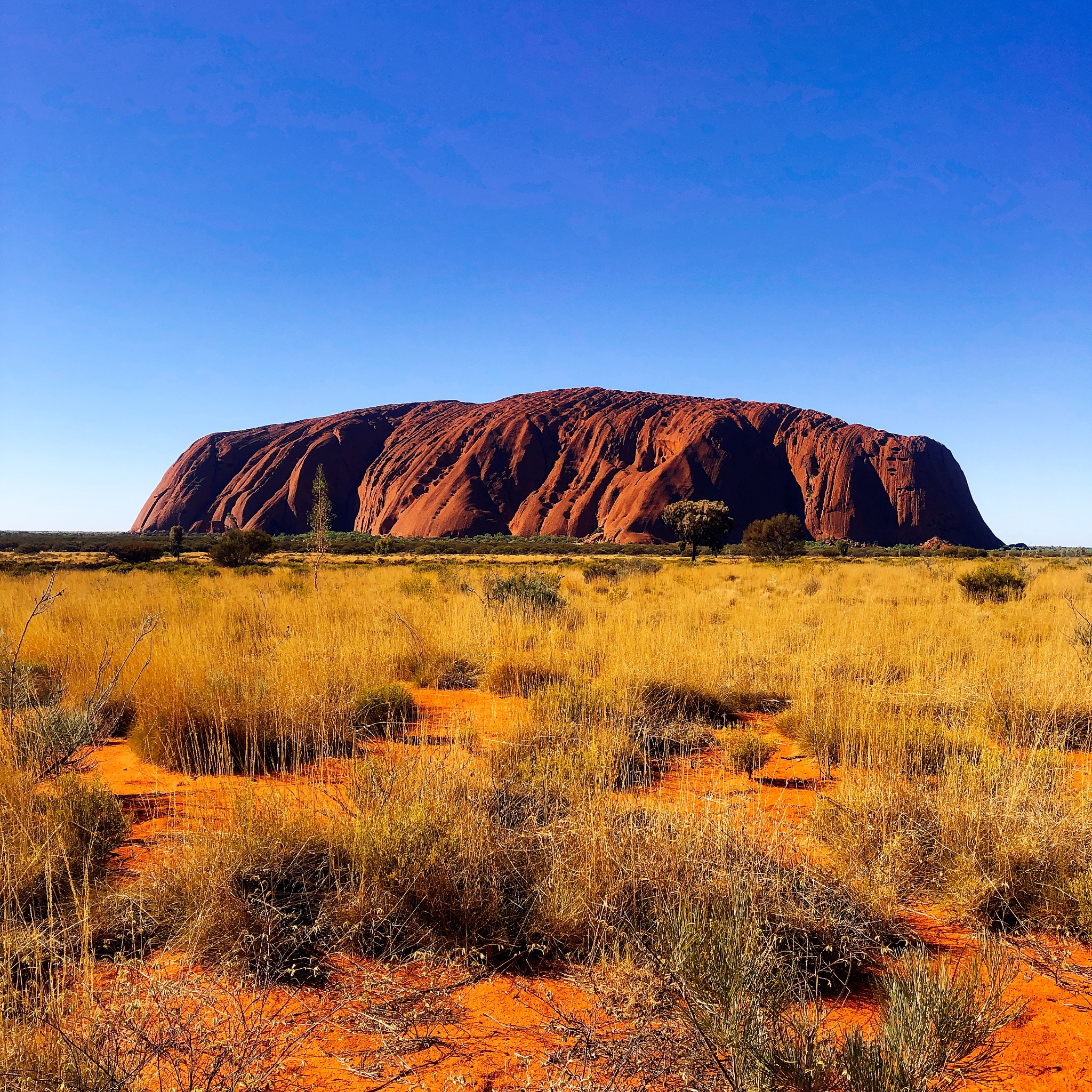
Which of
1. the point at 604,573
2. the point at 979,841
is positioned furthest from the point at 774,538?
the point at 979,841

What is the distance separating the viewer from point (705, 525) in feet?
143

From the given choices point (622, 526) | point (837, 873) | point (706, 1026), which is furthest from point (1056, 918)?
point (622, 526)

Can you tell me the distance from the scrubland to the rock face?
78.2 m

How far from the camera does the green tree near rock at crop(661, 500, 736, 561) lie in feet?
143

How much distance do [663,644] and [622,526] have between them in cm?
8156

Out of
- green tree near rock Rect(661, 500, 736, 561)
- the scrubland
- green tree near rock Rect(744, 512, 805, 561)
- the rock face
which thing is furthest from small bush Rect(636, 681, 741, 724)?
the rock face

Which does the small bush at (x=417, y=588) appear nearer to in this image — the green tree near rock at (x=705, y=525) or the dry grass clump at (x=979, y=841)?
the dry grass clump at (x=979, y=841)

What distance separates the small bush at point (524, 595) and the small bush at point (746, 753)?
5.15 meters

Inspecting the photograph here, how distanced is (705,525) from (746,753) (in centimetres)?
4018

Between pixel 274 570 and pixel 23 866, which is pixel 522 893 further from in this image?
pixel 274 570

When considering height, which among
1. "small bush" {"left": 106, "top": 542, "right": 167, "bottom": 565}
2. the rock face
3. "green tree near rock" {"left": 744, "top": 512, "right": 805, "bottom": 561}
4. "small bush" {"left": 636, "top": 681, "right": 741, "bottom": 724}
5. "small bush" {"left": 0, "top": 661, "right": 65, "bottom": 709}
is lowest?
"small bush" {"left": 636, "top": 681, "right": 741, "bottom": 724}

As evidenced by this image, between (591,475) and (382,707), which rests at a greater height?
(591,475)

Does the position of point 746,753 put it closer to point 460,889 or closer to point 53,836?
point 460,889

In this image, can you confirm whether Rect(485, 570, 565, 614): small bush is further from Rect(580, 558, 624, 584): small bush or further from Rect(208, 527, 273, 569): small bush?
Rect(208, 527, 273, 569): small bush
